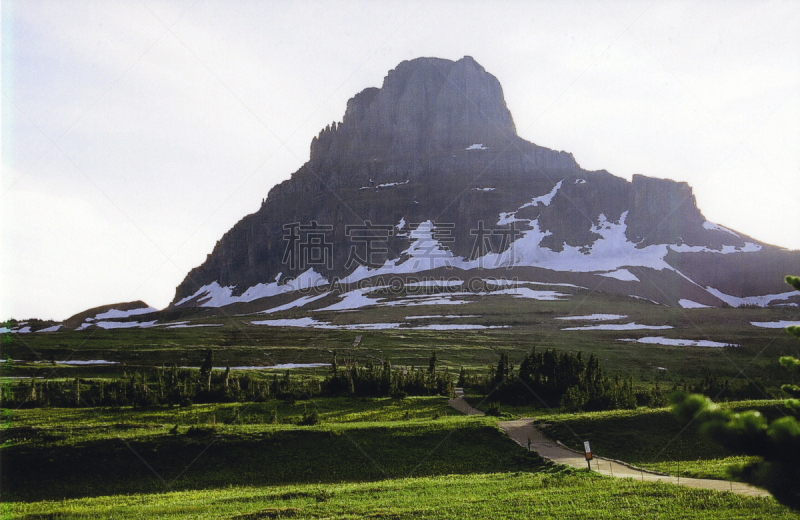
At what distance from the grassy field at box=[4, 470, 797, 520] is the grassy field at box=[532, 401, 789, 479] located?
7.12 m

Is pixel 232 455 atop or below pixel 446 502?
below

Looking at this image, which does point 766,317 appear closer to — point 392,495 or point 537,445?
point 537,445

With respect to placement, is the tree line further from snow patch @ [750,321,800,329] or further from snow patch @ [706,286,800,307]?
snow patch @ [706,286,800,307]

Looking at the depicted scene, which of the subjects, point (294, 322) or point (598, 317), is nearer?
point (598, 317)

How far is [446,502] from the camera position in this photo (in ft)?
74.3

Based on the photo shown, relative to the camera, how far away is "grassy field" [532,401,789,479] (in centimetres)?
3131

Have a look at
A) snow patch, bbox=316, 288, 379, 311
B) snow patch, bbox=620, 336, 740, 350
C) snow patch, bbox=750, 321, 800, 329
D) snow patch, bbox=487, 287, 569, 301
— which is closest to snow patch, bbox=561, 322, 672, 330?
snow patch, bbox=620, 336, 740, 350

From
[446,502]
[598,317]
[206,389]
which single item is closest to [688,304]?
[598,317]

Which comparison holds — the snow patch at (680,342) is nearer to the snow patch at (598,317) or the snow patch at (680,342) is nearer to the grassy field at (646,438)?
the snow patch at (598,317)

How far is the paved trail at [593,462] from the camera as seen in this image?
23703 mm

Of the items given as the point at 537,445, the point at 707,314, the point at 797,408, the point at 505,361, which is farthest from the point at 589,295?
the point at 797,408

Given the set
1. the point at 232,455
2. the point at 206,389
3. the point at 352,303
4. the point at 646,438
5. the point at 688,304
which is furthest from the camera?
the point at 352,303

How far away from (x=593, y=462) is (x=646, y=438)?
7544 millimetres

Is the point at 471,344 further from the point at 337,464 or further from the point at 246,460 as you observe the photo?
the point at 246,460
